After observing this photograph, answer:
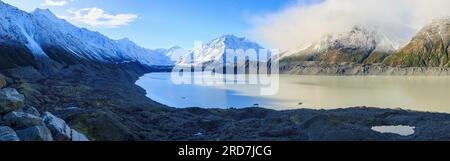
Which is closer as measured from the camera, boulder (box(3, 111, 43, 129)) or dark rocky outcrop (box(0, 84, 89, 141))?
dark rocky outcrop (box(0, 84, 89, 141))

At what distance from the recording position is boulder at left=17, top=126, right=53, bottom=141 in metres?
22.2

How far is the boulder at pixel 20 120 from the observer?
2448 cm

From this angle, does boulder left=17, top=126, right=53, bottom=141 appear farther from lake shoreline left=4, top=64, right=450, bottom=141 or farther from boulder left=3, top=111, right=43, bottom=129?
lake shoreline left=4, top=64, right=450, bottom=141

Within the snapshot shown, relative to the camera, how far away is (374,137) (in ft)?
115

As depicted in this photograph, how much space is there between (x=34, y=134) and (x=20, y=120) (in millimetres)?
3007

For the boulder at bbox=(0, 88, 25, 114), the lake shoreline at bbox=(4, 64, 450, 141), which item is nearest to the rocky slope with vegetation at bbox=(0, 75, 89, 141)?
the boulder at bbox=(0, 88, 25, 114)

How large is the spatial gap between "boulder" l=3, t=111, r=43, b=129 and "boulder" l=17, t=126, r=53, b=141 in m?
1.55

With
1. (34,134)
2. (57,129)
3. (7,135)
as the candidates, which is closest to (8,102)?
(57,129)

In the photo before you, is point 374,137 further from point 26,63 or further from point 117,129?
point 26,63

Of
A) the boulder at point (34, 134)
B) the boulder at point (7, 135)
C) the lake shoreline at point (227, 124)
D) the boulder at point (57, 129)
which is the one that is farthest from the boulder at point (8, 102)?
the lake shoreline at point (227, 124)

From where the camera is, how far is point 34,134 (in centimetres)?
2241

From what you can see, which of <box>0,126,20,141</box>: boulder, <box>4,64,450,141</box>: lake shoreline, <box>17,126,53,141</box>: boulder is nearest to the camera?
<box>0,126,20,141</box>: boulder
